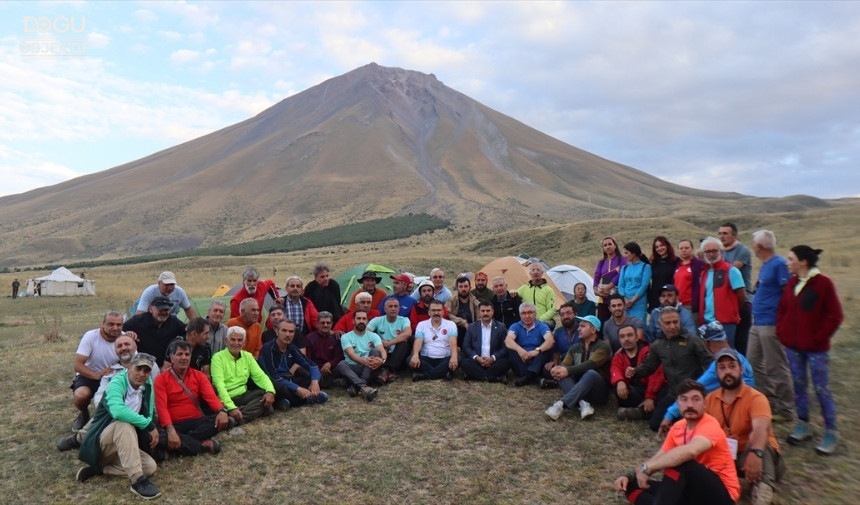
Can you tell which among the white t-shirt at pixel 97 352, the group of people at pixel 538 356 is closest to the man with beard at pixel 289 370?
the group of people at pixel 538 356

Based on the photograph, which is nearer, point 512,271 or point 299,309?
point 299,309

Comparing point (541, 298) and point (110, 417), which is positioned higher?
point (541, 298)

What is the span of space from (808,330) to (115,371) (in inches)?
267

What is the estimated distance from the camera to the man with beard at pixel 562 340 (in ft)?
23.6

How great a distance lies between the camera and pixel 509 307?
334 inches

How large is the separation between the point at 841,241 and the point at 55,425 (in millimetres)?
26677

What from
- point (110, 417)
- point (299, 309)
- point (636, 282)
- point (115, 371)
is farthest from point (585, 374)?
point (115, 371)

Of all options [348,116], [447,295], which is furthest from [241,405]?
[348,116]

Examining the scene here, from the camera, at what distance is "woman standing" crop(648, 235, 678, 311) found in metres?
7.07

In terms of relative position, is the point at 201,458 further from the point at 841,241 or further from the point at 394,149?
the point at 394,149

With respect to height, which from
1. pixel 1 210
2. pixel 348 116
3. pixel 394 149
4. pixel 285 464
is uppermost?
pixel 348 116

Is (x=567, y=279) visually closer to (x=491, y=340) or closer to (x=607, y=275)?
(x=607, y=275)

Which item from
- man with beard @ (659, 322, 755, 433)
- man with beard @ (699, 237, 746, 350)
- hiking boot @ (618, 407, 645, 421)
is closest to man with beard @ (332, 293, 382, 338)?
hiking boot @ (618, 407, 645, 421)

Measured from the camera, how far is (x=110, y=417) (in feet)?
15.8
